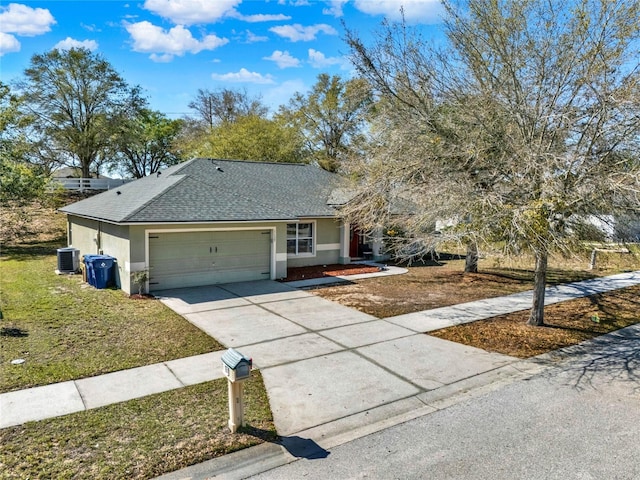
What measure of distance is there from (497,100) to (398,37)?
264 cm

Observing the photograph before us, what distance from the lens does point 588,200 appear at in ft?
23.4

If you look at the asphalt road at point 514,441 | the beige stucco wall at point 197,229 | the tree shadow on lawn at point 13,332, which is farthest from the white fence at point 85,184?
the asphalt road at point 514,441

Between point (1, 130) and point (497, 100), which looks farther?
point (1, 130)

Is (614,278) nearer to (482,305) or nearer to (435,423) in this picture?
(482,305)

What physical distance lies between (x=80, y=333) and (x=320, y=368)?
16.4ft

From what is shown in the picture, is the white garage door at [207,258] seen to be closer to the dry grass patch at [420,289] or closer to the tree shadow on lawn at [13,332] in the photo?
the dry grass patch at [420,289]

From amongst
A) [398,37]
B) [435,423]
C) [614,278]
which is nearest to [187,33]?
[398,37]

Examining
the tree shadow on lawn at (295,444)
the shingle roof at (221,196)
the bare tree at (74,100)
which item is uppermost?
the bare tree at (74,100)

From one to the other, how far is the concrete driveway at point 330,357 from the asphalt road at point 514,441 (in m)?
0.58

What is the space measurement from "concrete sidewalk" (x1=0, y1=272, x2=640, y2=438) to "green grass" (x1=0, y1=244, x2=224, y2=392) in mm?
393

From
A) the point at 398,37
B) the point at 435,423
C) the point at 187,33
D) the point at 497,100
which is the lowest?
the point at 435,423

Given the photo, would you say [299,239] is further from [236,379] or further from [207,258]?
[236,379]

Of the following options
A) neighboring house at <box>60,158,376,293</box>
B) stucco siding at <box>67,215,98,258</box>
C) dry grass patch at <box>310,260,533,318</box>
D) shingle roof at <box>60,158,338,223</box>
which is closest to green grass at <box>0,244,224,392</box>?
neighboring house at <box>60,158,376,293</box>

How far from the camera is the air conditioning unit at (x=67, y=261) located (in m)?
15.0
